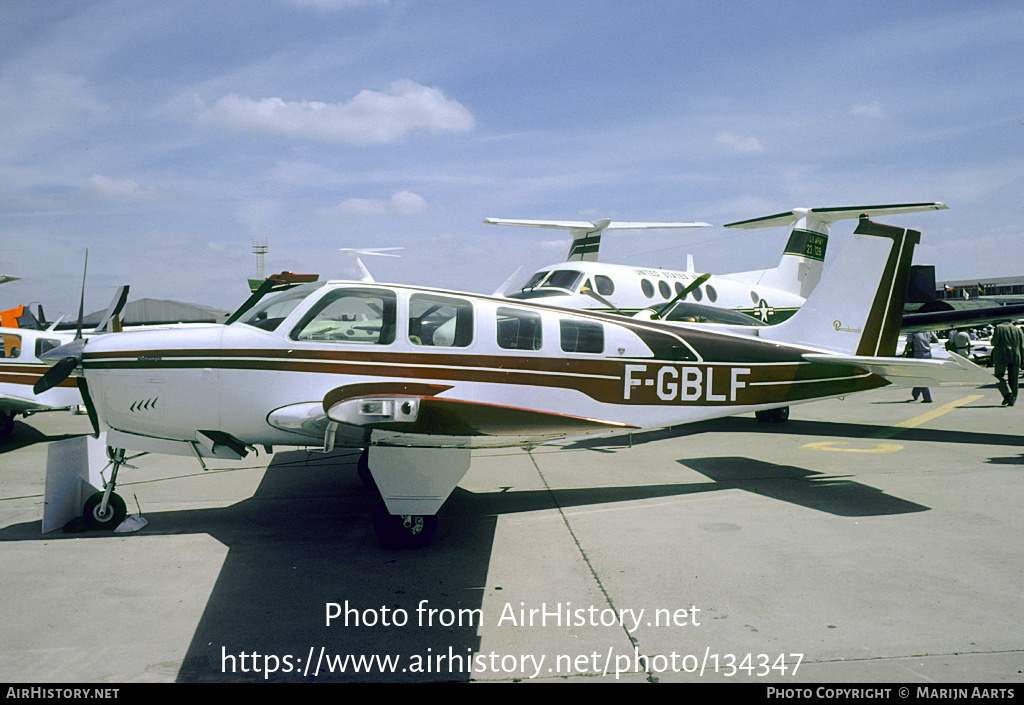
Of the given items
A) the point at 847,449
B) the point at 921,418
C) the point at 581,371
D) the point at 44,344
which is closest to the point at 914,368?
the point at 847,449

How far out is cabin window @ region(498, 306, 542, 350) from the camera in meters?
6.22

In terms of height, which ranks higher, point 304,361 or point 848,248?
point 848,248

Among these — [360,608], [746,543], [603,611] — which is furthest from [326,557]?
[746,543]

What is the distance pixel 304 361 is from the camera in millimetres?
5652

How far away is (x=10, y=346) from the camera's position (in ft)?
37.0

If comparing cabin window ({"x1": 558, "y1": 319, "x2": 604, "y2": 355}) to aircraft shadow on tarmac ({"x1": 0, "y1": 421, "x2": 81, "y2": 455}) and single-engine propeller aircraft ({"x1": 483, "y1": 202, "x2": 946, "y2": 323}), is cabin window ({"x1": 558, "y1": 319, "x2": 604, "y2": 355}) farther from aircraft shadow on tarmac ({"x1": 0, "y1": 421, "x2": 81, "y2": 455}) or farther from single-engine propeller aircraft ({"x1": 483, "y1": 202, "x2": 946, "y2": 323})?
aircraft shadow on tarmac ({"x1": 0, "y1": 421, "x2": 81, "y2": 455})

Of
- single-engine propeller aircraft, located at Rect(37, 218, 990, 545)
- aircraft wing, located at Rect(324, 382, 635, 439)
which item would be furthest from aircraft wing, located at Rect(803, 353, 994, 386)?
aircraft wing, located at Rect(324, 382, 635, 439)

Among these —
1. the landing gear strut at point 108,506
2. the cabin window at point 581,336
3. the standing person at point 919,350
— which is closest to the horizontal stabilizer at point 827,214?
the standing person at point 919,350

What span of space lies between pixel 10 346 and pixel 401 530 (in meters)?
10.1

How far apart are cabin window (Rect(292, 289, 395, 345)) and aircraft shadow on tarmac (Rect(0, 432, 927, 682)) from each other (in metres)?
1.86

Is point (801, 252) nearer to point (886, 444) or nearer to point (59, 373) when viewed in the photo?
point (886, 444)

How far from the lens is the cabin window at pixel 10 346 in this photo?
11227 mm
